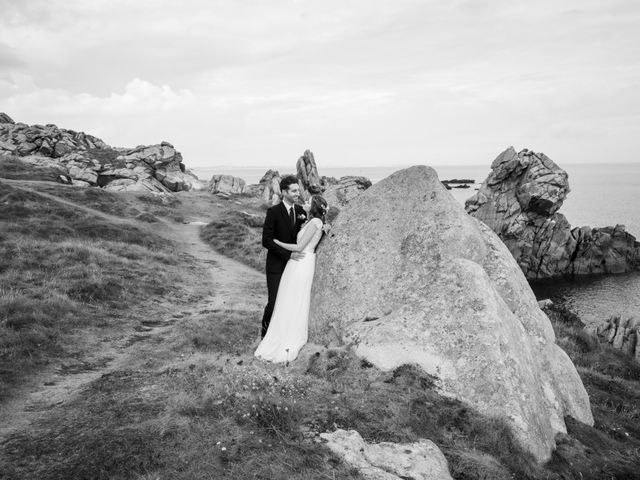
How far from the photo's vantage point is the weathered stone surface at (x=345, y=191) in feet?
244

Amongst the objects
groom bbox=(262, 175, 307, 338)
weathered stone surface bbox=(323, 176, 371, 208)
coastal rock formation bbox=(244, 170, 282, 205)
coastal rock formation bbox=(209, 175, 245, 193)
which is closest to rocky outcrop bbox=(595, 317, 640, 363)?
groom bbox=(262, 175, 307, 338)

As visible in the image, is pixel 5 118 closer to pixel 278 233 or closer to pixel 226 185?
pixel 226 185

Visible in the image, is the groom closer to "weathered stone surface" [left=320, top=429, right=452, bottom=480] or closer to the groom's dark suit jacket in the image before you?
the groom's dark suit jacket

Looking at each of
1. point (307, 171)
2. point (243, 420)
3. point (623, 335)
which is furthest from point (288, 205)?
point (307, 171)

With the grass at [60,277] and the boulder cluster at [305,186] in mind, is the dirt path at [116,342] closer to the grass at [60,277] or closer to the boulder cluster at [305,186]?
the grass at [60,277]

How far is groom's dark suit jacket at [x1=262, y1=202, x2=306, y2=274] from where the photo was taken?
1074cm

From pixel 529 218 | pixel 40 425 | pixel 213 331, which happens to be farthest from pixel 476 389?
pixel 529 218

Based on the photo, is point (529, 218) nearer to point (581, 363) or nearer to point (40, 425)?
point (581, 363)

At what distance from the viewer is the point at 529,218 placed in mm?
70688

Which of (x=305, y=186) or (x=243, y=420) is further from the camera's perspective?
(x=305, y=186)

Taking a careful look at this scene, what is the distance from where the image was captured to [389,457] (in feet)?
20.7

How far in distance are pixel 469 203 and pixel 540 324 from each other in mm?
69083

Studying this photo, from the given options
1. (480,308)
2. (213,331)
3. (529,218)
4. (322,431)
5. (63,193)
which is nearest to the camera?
(322,431)

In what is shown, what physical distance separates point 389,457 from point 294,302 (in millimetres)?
4902
